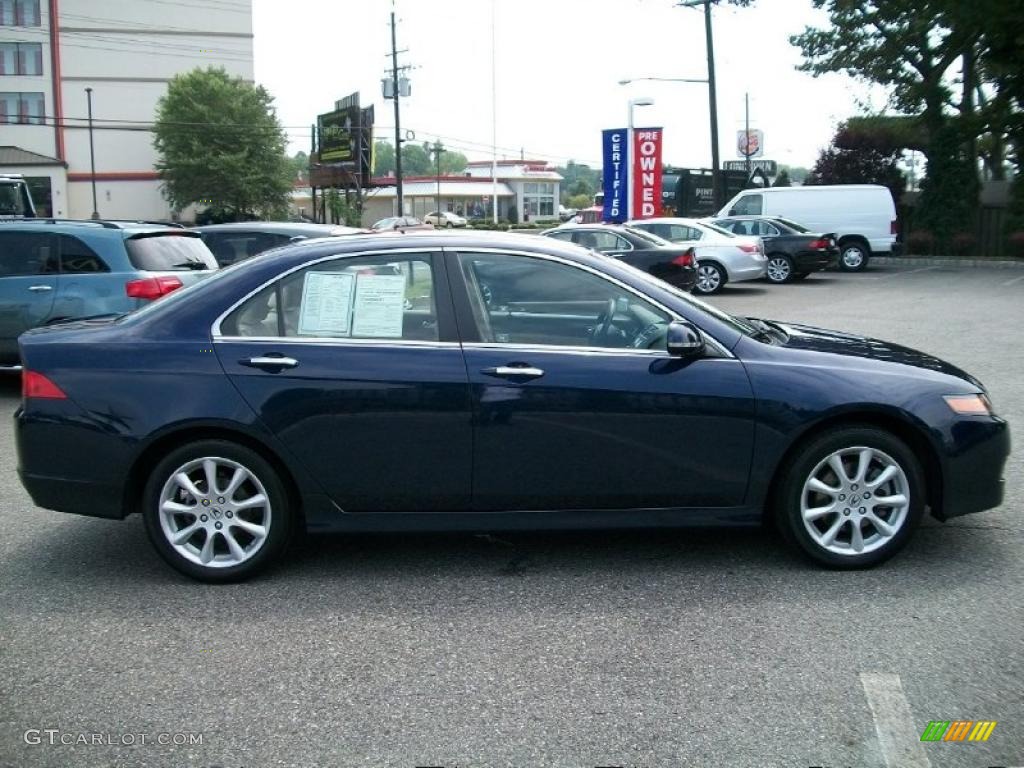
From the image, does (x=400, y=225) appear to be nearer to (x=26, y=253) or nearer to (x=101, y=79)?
(x=26, y=253)

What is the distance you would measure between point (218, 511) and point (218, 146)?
215 ft

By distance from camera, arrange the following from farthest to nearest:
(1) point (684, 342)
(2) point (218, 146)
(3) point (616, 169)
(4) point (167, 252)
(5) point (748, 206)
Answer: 1. (2) point (218, 146)
2. (3) point (616, 169)
3. (5) point (748, 206)
4. (4) point (167, 252)
5. (1) point (684, 342)

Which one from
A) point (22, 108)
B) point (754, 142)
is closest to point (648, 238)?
point (754, 142)

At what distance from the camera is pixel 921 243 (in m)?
31.5

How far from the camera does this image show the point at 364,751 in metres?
3.38

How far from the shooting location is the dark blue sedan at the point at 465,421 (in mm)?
4793

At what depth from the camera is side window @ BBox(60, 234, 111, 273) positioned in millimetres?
9734

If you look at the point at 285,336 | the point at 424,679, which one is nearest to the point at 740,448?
the point at 424,679

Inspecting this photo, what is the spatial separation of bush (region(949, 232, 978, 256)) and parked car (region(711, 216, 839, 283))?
908cm

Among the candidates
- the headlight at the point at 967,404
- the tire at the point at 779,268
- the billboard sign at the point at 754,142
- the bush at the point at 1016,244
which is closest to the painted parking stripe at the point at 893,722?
the headlight at the point at 967,404

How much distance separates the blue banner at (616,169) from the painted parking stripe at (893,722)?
2632cm

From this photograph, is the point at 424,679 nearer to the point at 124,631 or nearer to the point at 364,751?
the point at 364,751

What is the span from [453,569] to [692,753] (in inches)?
78.1

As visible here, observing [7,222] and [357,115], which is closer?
[7,222]
